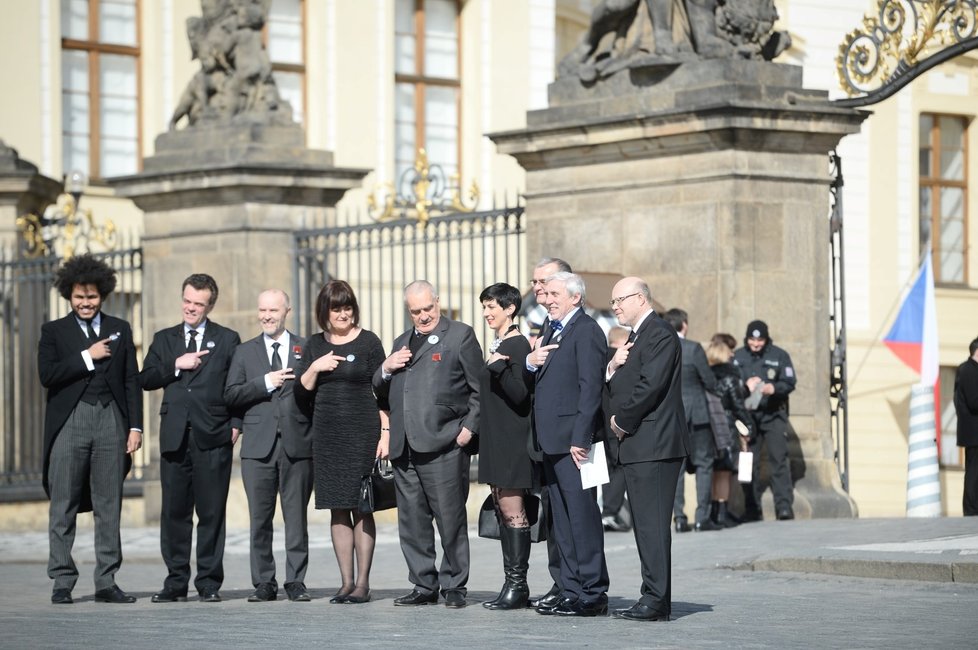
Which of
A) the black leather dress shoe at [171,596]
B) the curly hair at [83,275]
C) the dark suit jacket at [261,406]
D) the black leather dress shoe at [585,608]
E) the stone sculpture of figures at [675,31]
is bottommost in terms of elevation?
the black leather dress shoe at [171,596]

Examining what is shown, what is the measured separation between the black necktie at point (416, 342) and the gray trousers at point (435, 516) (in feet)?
1.73

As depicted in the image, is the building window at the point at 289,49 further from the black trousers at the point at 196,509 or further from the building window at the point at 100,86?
the black trousers at the point at 196,509

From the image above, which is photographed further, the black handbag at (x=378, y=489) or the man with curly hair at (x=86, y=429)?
the man with curly hair at (x=86, y=429)

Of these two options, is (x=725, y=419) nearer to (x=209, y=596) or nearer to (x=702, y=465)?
(x=702, y=465)

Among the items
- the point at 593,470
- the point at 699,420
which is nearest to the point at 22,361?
the point at 699,420

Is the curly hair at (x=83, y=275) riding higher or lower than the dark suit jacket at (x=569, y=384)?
higher

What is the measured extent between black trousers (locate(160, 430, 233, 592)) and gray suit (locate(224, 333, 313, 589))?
0.66 feet

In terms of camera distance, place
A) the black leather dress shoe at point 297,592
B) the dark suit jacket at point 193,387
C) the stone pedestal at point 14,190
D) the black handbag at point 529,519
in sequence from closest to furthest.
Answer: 1. the black handbag at point 529,519
2. the black leather dress shoe at point 297,592
3. the dark suit jacket at point 193,387
4. the stone pedestal at point 14,190

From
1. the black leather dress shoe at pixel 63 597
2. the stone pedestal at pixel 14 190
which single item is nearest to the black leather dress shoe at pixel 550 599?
the black leather dress shoe at pixel 63 597

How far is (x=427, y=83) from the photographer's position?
31.3m

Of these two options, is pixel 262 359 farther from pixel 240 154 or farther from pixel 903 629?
pixel 240 154

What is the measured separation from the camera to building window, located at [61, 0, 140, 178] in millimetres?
28547

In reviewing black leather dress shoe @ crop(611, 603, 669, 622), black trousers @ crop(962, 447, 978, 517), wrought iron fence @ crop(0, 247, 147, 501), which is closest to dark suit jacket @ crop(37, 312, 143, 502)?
black leather dress shoe @ crop(611, 603, 669, 622)

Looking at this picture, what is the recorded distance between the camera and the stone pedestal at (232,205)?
18500 millimetres
